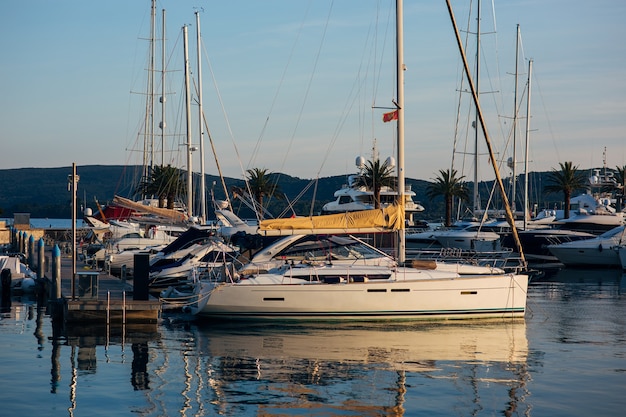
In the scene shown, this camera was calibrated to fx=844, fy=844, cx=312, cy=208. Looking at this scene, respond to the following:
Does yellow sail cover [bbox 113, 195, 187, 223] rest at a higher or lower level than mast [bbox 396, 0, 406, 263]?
lower

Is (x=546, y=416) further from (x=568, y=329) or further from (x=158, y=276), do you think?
(x=158, y=276)

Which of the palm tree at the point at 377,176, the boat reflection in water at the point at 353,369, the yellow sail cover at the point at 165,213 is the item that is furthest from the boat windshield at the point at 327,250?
the palm tree at the point at 377,176

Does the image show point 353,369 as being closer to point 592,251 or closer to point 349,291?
point 349,291

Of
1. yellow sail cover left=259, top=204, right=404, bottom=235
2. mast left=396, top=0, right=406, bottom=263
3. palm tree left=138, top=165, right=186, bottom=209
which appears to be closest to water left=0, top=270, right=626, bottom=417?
yellow sail cover left=259, top=204, right=404, bottom=235

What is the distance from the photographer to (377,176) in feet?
232

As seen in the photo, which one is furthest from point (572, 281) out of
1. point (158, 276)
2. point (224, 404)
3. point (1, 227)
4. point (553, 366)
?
point (1, 227)

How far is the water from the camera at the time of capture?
564 inches

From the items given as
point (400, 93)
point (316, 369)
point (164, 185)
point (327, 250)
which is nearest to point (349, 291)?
point (327, 250)

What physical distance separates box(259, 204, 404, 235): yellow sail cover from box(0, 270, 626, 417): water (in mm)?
2732

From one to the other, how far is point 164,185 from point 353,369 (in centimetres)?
4369

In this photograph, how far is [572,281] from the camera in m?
40.3

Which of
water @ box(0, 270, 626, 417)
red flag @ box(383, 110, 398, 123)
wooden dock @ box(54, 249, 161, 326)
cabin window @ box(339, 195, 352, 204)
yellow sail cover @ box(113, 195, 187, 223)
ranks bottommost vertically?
water @ box(0, 270, 626, 417)

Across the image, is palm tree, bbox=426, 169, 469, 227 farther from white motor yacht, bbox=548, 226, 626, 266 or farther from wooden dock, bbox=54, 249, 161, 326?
wooden dock, bbox=54, 249, 161, 326

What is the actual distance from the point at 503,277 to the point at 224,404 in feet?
36.9
